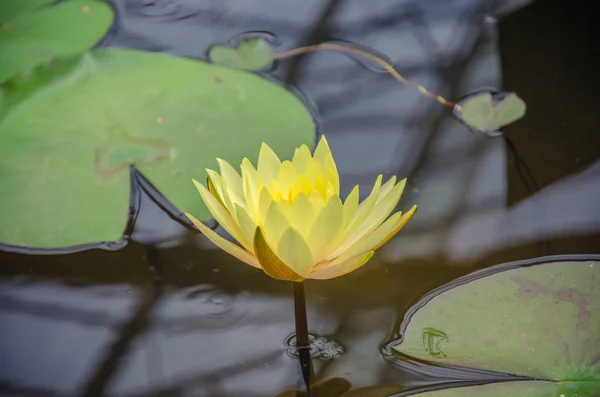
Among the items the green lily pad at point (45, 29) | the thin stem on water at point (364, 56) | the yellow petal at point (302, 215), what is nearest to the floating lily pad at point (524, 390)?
the yellow petal at point (302, 215)

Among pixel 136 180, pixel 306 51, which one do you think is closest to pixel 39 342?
pixel 136 180

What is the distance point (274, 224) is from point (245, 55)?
0.92m

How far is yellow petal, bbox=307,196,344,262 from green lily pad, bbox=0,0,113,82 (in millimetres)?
1016

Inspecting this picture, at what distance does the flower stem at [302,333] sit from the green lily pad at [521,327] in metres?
0.15

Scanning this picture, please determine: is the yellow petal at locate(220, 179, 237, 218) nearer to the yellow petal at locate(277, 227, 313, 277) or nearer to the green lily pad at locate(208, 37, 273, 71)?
the yellow petal at locate(277, 227, 313, 277)

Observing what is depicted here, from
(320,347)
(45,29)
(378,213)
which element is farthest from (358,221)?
(45,29)

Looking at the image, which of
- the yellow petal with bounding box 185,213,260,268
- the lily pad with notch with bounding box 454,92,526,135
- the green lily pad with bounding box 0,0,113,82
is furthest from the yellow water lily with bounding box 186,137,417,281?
the green lily pad with bounding box 0,0,113,82

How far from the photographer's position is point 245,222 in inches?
34.1

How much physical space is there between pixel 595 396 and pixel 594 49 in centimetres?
105

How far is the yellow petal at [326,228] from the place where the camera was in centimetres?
84

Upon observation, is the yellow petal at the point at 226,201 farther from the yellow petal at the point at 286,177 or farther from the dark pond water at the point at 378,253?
the dark pond water at the point at 378,253

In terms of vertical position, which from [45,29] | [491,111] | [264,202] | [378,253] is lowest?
[378,253]

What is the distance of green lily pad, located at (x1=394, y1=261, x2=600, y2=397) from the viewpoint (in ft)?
3.06

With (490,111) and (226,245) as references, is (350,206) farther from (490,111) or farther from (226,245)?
(490,111)
